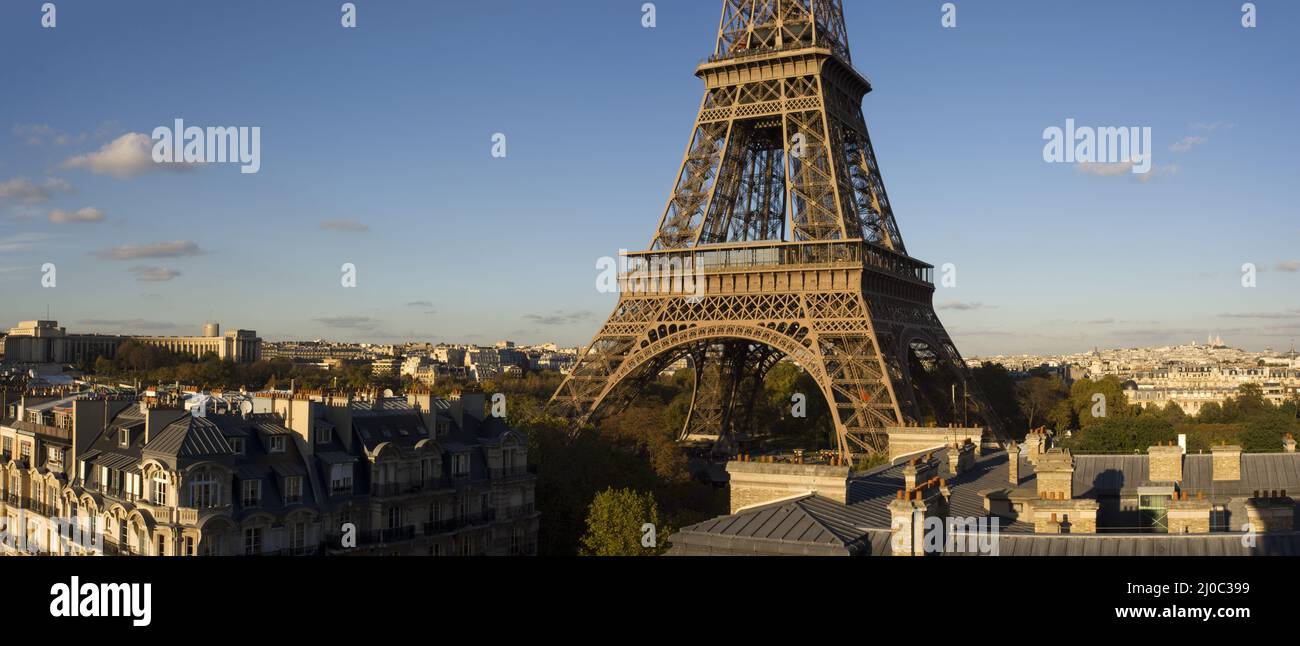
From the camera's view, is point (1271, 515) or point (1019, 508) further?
point (1019, 508)

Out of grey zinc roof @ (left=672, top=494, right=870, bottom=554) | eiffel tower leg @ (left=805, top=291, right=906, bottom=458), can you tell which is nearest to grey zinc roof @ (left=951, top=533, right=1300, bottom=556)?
grey zinc roof @ (left=672, top=494, right=870, bottom=554)

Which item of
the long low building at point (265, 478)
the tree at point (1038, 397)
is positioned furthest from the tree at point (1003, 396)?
the long low building at point (265, 478)

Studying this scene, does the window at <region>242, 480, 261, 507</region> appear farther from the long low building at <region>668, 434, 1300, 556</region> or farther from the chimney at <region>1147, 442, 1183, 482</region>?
the chimney at <region>1147, 442, 1183, 482</region>

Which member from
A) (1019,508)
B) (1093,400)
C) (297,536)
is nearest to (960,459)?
(1019,508)

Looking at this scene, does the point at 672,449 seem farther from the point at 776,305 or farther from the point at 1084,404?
the point at 1084,404

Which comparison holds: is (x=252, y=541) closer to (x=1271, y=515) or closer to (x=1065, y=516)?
(x=1065, y=516)
